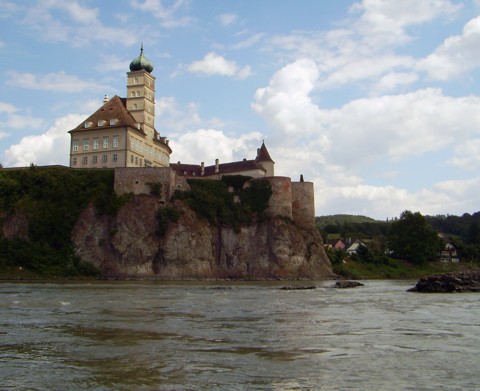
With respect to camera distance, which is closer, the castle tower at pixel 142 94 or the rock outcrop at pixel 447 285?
the rock outcrop at pixel 447 285

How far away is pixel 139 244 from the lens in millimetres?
64000

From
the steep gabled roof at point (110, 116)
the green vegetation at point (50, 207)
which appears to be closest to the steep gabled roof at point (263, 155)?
the steep gabled roof at point (110, 116)

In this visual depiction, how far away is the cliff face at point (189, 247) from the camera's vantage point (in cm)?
6366

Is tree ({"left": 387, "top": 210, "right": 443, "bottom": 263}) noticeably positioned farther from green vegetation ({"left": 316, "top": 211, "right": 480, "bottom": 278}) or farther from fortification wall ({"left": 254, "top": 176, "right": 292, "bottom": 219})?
fortification wall ({"left": 254, "top": 176, "right": 292, "bottom": 219})

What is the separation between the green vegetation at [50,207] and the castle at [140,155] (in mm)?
3000

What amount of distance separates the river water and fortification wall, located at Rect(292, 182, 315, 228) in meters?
50.8

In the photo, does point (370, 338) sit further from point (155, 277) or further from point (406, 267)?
point (406, 267)

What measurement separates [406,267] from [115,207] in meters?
47.2

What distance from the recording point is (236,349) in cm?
1404

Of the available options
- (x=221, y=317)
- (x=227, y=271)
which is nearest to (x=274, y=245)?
(x=227, y=271)

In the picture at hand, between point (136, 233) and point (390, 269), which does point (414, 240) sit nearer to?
point (390, 269)

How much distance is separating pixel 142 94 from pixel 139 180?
18094 millimetres

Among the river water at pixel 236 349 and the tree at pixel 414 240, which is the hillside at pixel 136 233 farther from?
the river water at pixel 236 349

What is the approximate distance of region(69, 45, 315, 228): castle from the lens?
67.8m
